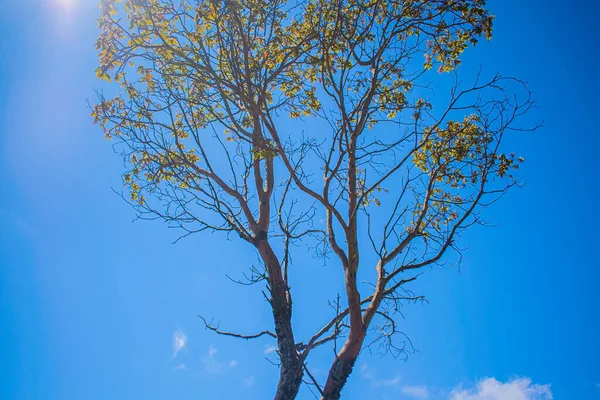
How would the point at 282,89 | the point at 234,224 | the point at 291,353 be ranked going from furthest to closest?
the point at 282,89 → the point at 234,224 → the point at 291,353

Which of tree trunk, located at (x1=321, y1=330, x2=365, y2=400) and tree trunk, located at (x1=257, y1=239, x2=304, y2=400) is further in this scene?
tree trunk, located at (x1=257, y1=239, x2=304, y2=400)

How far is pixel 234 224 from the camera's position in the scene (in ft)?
22.9

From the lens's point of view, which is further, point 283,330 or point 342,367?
point 283,330

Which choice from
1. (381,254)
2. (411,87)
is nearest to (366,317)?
(381,254)

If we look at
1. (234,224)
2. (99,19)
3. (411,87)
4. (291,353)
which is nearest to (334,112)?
(411,87)

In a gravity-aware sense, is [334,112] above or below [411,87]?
below


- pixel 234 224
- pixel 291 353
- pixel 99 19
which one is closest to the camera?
pixel 291 353

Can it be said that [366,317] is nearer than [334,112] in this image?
Yes

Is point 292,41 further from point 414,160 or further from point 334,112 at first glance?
point 414,160

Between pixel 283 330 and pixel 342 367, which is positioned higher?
pixel 283 330

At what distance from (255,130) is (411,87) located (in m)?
3.26

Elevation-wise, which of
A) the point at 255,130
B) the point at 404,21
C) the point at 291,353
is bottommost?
the point at 291,353

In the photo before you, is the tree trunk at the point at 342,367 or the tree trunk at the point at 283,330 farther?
the tree trunk at the point at 283,330

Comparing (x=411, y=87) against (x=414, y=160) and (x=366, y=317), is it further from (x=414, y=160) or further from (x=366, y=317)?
(x=366, y=317)
